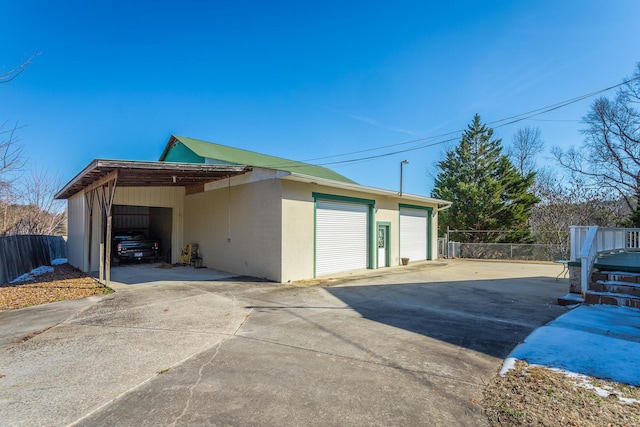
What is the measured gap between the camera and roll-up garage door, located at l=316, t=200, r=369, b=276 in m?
11.1

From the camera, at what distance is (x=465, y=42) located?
1020cm

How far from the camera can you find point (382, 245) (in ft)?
45.8

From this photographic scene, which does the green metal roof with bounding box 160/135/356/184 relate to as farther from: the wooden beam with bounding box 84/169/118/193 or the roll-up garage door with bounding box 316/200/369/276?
the wooden beam with bounding box 84/169/118/193

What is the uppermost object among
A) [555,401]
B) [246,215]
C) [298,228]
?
[246,215]

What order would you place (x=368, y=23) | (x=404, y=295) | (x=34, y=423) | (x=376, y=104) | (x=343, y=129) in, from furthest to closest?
1. (x=343, y=129)
2. (x=376, y=104)
3. (x=368, y=23)
4. (x=404, y=295)
5. (x=34, y=423)

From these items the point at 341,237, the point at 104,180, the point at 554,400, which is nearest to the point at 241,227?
the point at 341,237

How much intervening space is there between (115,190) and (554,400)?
11.5m

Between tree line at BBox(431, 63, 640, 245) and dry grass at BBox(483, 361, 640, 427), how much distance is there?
1917 centimetres

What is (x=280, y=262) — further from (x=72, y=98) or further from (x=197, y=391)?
(x=72, y=98)

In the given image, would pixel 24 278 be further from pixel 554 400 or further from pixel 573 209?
pixel 573 209

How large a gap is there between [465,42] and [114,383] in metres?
12.3

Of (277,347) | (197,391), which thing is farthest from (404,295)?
(197,391)

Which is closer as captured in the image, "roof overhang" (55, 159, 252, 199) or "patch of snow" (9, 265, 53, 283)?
"roof overhang" (55, 159, 252, 199)

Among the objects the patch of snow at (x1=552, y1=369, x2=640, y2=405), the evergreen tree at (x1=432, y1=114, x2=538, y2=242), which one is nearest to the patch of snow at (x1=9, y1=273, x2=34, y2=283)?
the patch of snow at (x1=552, y1=369, x2=640, y2=405)
